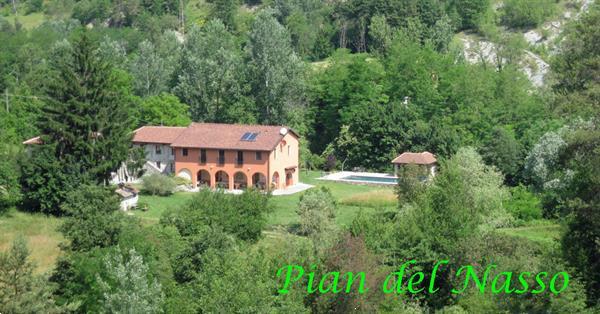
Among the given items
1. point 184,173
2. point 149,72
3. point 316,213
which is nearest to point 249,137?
point 184,173

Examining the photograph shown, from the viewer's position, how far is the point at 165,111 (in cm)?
6097

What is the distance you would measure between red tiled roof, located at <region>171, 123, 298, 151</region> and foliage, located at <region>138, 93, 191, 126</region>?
6.00 metres

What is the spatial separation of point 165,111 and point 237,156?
34.3 ft

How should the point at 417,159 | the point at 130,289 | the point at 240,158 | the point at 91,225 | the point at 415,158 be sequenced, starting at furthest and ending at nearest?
the point at 415,158
the point at 417,159
the point at 240,158
the point at 91,225
the point at 130,289

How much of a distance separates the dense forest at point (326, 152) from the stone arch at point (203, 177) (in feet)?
15.8

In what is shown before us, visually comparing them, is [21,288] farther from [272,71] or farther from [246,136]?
[272,71]

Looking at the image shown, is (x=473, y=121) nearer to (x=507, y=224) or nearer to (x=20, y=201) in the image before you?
(x=507, y=224)

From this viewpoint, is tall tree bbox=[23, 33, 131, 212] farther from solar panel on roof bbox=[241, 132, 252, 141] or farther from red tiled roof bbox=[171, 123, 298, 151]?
solar panel on roof bbox=[241, 132, 252, 141]

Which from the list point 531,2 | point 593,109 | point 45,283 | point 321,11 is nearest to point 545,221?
point 593,109

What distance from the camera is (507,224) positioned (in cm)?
4244

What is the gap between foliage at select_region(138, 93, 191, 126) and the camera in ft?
199

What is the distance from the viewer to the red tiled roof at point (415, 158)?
5362 cm

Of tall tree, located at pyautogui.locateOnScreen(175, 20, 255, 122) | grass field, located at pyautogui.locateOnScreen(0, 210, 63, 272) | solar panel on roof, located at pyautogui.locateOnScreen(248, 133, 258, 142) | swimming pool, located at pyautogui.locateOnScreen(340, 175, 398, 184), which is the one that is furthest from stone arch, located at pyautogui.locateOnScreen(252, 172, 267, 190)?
grass field, located at pyautogui.locateOnScreen(0, 210, 63, 272)

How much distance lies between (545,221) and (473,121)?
16868 millimetres
